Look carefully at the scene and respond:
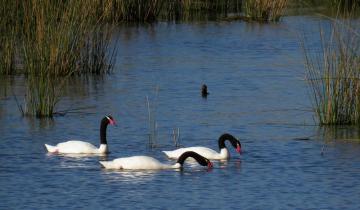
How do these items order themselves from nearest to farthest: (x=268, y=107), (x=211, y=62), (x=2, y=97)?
(x=268, y=107)
(x=2, y=97)
(x=211, y=62)

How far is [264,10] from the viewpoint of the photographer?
2905cm

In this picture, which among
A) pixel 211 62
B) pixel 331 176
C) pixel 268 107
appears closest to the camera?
pixel 331 176

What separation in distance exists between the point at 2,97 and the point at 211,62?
18.3 feet

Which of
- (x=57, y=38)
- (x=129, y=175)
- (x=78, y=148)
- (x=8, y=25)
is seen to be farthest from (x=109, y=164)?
(x=8, y=25)

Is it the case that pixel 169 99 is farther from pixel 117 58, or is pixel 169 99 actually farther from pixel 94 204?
pixel 94 204

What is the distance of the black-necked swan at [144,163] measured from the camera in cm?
1241

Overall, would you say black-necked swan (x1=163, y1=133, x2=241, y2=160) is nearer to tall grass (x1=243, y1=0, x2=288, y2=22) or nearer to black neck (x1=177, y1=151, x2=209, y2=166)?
black neck (x1=177, y1=151, x2=209, y2=166)

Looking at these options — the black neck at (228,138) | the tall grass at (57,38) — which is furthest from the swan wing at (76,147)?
the tall grass at (57,38)

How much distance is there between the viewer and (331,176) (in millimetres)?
12164

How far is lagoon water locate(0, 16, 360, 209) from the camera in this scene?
1130 centimetres

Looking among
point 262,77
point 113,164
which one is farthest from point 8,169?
point 262,77

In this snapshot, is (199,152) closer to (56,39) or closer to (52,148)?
(52,148)

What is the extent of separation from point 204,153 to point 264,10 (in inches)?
646

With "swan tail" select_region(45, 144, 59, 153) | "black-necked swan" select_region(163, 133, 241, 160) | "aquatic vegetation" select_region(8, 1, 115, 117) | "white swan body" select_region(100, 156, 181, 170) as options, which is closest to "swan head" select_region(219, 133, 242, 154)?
"black-necked swan" select_region(163, 133, 241, 160)
